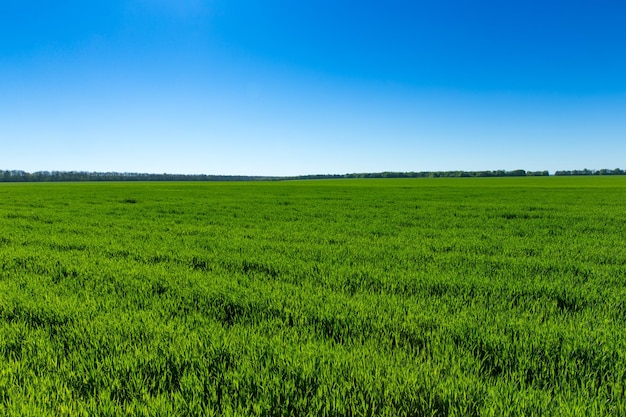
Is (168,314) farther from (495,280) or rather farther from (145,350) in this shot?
(495,280)

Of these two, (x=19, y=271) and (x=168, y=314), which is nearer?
(x=168, y=314)

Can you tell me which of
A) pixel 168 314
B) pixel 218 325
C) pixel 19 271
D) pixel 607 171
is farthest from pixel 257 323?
pixel 607 171

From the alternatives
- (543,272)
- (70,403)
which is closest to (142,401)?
(70,403)

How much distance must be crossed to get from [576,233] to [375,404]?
37.0 ft

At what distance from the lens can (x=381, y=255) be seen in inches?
295

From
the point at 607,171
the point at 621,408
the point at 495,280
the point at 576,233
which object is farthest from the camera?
the point at 607,171

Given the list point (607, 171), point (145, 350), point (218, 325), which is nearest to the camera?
point (145, 350)

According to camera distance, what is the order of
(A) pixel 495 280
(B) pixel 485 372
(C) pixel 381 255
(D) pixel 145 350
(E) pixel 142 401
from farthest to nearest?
(C) pixel 381 255
(A) pixel 495 280
(D) pixel 145 350
(B) pixel 485 372
(E) pixel 142 401

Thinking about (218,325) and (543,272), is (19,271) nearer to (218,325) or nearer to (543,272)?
(218,325)

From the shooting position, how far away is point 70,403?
101 inches

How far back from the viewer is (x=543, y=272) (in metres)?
6.11

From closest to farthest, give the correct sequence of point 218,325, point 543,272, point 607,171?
point 218,325 < point 543,272 < point 607,171

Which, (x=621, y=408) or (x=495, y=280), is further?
(x=495, y=280)

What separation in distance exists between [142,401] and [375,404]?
1.78m
